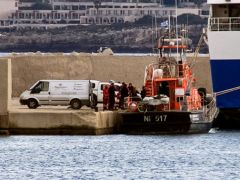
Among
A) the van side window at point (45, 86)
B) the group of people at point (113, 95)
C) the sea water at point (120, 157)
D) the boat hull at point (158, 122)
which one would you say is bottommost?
the sea water at point (120, 157)

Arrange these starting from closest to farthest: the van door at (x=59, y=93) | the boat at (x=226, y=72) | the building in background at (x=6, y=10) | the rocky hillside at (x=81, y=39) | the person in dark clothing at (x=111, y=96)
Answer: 1. the person in dark clothing at (x=111, y=96)
2. the van door at (x=59, y=93)
3. the boat at (x=226, y=72)
4. the rocky hillside at (x=81, y=39)
5. the building in background at (x=6, y=10)

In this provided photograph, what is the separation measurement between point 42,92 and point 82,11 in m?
130

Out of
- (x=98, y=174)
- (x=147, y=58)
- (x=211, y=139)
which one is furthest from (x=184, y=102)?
(x=147, y=58)

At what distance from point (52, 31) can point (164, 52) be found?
115m

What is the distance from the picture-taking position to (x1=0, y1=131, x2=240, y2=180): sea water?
4650 centimetres

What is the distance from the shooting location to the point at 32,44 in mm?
169000

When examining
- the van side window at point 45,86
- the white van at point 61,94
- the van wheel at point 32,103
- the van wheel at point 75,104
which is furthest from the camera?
the van side window at point 45,86

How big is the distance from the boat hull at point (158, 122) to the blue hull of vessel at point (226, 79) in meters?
7.46

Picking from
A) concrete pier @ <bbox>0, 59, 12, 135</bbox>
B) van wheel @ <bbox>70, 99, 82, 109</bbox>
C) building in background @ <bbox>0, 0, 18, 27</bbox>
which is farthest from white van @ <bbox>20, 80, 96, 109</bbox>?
building in background @ <bbox>0, 0, 18, 27</bbox>

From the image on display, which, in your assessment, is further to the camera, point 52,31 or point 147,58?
point 52,31

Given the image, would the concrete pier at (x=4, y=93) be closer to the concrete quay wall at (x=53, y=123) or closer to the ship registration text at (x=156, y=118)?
the concrete quay wall at (x=53, y=123)

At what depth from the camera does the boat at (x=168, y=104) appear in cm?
5734

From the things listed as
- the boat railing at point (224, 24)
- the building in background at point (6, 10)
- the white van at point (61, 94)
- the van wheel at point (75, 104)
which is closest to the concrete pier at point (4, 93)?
the van wheel at point (75, 104)

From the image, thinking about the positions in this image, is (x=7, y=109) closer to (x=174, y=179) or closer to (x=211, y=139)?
(x=211, y=139)
